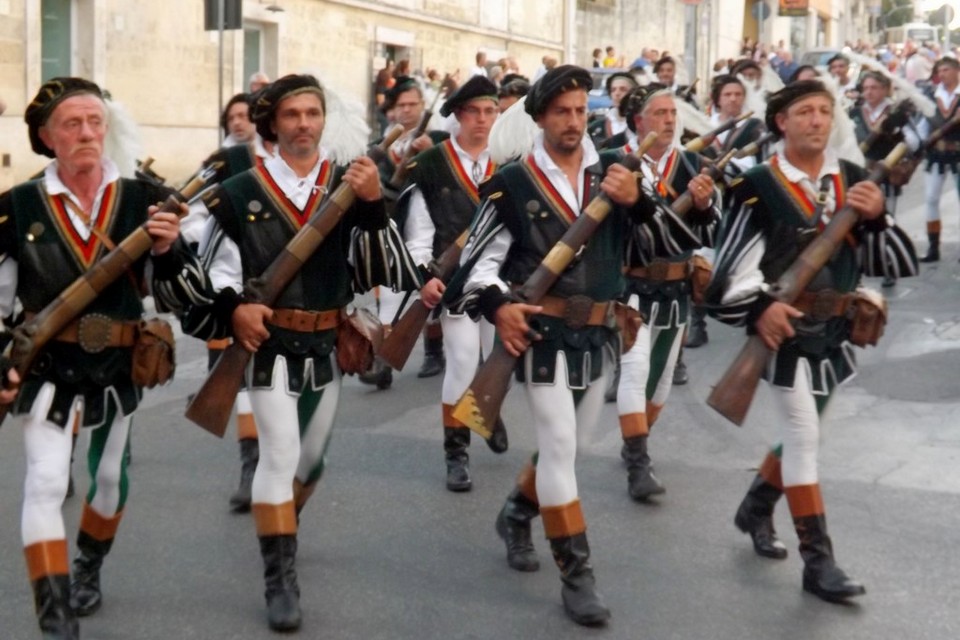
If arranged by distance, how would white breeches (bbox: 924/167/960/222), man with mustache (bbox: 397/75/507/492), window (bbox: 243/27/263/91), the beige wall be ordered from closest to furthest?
man with mustache (bbox: 397/75/507/492) < white breeches (bbox: 924/167/960/222) < the beige wall < window (bbox: 243/27/263/91)

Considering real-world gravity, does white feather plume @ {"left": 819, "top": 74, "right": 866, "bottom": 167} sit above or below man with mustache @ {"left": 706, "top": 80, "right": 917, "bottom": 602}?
above

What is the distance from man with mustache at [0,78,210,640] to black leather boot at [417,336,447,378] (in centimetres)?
525

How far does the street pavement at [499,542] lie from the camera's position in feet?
17.0

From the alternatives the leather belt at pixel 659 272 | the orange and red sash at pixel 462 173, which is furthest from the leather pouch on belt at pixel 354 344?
the orange and red sash at pixel 462 173

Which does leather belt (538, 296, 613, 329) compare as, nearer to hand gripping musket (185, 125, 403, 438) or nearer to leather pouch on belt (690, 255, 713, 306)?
hand gripping musket (185, 125, 403, 438)

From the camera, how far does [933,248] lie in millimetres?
14938

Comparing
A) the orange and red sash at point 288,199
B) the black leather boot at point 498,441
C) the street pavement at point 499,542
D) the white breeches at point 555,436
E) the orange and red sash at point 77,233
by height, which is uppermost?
the orange and red sash at point 288,199

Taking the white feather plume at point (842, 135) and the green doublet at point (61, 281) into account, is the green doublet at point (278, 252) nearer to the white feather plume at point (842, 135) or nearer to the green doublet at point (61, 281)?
the green doublet at point (61, 281)

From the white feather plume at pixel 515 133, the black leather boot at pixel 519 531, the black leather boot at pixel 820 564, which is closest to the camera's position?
the black leather boot at pixel 820 564

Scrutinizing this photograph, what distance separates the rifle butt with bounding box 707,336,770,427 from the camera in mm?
5438

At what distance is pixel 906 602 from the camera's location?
5367mm

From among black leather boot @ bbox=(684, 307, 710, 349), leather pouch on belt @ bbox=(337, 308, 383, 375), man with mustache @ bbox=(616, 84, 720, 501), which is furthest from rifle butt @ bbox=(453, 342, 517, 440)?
black leather boot @ bbox=(684, 307, 710, 349)

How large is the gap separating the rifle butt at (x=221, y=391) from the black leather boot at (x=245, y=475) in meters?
1.27

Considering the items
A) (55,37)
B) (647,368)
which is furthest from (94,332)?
(55,37)
